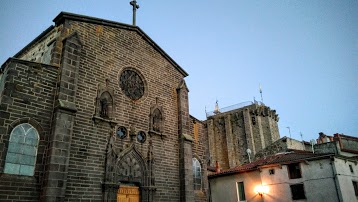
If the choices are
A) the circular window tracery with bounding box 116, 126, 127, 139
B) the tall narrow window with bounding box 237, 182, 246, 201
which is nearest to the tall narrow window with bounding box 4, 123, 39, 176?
the circular window tracery with bounding box 116, 126, 127, 139

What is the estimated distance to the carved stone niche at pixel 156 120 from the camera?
13198 mm

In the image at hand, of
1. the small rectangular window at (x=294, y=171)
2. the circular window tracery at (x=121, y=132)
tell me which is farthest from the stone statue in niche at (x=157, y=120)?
the small rectangular window at (x=294, y=171)

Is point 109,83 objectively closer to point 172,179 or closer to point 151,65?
point 151,65

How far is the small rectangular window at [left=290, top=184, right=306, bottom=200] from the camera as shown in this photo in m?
16.4

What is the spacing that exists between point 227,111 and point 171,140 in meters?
29.5

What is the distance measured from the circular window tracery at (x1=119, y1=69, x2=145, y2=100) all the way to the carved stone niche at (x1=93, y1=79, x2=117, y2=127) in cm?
91

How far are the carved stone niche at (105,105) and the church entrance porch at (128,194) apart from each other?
9.12 feet

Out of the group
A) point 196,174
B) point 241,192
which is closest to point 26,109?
point 196,174

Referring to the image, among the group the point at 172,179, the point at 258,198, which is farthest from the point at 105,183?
the point at 258,198

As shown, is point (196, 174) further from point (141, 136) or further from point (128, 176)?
point (128, 176)

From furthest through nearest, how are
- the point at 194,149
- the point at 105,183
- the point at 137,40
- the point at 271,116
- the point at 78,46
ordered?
the point at 271,116 → the point at 194,149 → the point at 137,40 → the point at 78,46 → the point at 105,183

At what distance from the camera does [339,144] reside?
2122 cm

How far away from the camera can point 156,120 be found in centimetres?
1371

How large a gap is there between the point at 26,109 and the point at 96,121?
2.59 m
